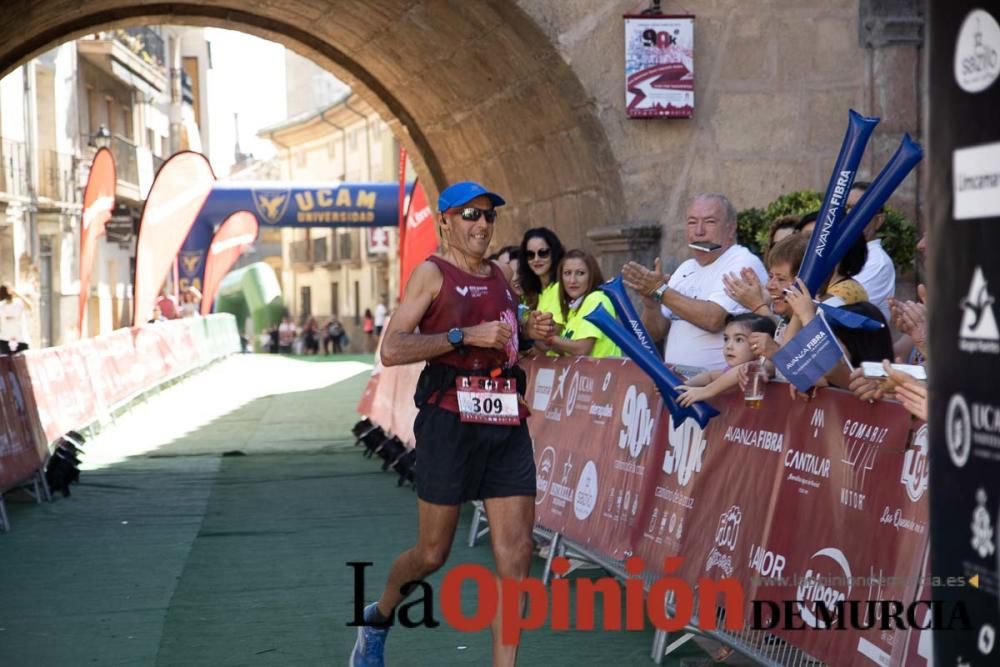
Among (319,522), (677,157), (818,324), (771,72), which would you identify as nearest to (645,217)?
(677,157)

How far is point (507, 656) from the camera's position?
194 inches

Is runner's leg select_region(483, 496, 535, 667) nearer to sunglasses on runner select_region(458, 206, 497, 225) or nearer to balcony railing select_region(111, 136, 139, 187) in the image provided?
sunglasses on runner select_region(458, 206, 497, 225)

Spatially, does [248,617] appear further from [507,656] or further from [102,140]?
[102,140]

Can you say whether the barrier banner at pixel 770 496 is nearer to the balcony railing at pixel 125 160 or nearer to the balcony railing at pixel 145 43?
the balcony railing at pixel 125 160

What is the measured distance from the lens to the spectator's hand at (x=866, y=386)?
14.7ft

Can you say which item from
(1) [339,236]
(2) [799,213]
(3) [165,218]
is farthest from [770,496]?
(1) [339,236]

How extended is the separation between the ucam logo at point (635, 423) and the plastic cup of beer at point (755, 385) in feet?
3.90

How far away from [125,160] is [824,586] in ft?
143

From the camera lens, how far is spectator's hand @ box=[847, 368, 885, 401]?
4492 millimetres

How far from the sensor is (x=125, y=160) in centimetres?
4597

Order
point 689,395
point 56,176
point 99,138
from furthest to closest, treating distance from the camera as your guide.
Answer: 1. point 99,138
2. point 56,176
3. point 689,395

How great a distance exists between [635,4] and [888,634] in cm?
817

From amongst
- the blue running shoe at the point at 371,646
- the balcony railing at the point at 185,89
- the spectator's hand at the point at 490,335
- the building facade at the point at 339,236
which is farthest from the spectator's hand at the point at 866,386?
the balcony railing at the point at 185,89

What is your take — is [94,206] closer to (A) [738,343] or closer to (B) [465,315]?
(A) [738,343]
